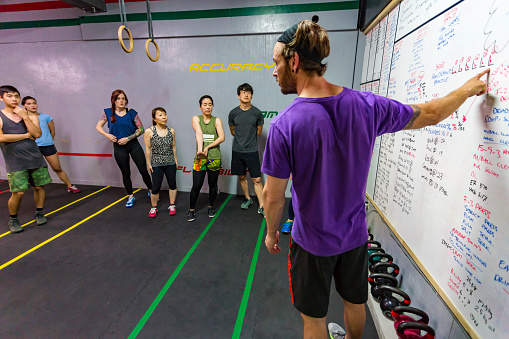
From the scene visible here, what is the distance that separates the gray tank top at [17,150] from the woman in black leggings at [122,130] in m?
0.79

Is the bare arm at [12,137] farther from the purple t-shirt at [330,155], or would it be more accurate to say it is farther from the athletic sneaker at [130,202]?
the purple t-shirt at [330,155]

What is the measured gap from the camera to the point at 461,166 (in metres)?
1.09

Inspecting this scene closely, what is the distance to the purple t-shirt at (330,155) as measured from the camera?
859 mm

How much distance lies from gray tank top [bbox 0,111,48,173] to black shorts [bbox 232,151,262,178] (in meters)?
2.37

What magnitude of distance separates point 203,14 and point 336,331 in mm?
4096

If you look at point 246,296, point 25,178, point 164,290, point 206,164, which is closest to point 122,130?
point 25,178

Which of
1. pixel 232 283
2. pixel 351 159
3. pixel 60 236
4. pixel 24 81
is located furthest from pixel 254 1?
pixel 24 81

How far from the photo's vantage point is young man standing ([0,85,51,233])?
2482 millimetres

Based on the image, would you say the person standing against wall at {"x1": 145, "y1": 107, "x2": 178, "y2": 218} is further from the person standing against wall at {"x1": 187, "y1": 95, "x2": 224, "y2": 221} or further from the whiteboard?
the whiteboard

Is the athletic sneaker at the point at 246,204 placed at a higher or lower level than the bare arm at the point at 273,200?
lower

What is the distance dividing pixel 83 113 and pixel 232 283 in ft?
13.5

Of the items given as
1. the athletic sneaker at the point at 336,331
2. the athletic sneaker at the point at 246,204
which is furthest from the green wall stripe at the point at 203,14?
the athletic sneaker at the point at 336,331

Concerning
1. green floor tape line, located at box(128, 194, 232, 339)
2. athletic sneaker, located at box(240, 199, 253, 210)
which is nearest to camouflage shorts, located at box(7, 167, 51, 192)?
green floor tape line, located at box(128, 194, 232, 339)

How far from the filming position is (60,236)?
2736 millimetres
